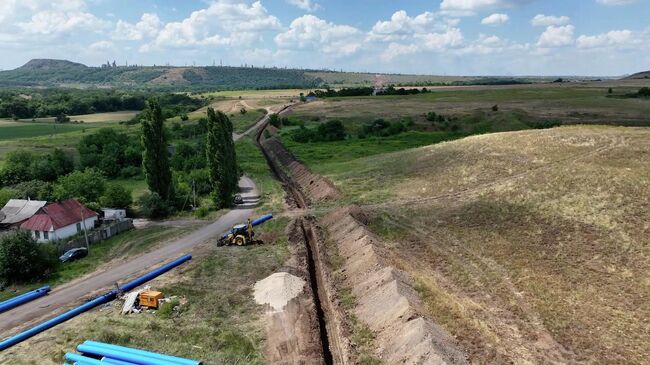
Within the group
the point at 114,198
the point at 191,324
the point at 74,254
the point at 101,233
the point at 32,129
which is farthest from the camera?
the point at 32,129

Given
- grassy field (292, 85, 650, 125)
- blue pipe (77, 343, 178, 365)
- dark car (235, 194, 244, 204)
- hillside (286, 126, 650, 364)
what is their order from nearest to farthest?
1. blue pipe (77, 343, 178, 365)
2. hillside (286, 126, 650, 364)
3. dark car (235, 194, 244, 204)
4. grassy field (292, 85, 650, 125)

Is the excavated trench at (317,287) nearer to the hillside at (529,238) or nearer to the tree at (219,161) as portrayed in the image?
the hillside at (529,238)

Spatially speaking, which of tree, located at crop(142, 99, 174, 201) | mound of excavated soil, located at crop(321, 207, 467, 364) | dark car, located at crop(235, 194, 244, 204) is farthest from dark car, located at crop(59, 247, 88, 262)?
mound of excavated soil, located at crop(321, 207, 467, 364)

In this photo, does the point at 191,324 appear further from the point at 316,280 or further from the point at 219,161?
the point at 219,161

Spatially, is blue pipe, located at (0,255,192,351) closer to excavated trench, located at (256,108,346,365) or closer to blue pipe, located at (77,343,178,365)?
blue pipe, located at (77,343,178,365)

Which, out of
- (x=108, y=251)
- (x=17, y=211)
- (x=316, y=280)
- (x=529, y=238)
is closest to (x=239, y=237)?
(x=316, y=280)
